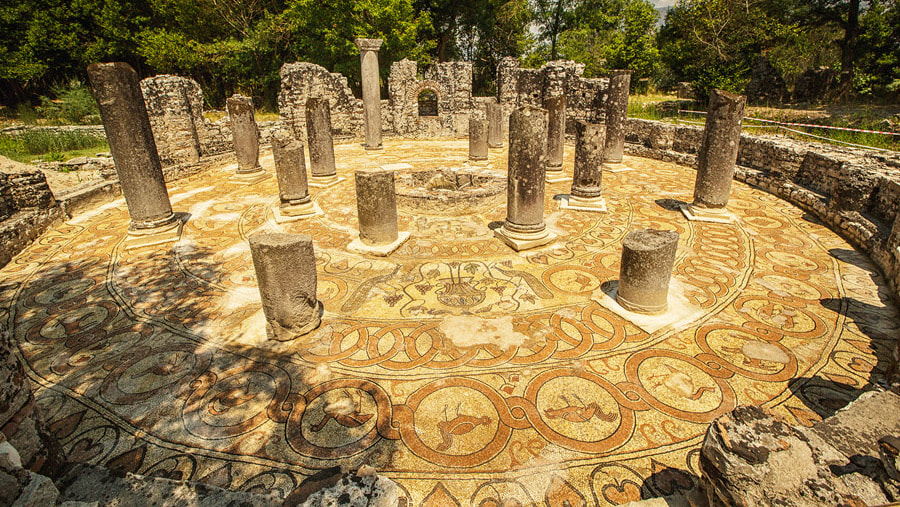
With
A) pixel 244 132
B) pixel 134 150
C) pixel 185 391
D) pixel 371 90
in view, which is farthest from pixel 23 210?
pixel 371 90

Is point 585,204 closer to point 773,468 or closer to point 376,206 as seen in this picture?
point 376,206

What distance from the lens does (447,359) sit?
517 centimetres

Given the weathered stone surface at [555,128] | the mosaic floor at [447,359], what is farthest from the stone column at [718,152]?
the weathered stone surface at [555,128]

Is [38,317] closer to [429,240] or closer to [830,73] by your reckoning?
[429,240]

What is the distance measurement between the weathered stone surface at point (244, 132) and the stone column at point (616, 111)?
36.6 ft

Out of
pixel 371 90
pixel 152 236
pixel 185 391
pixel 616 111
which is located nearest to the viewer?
pixel 185 391

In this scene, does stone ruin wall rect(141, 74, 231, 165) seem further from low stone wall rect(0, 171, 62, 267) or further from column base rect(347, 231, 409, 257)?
column base rect(347, 231, 409, 257)

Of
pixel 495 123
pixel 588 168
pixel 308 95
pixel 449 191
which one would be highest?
pixel 308 95

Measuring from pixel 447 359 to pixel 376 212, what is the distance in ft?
12.4

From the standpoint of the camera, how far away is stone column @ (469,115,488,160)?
14750 mm

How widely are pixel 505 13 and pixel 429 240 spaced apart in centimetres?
3095

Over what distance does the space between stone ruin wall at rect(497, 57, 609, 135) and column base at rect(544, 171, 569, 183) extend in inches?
224

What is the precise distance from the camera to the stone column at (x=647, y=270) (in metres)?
5.72

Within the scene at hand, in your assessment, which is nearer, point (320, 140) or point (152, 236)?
point (152, 236)
